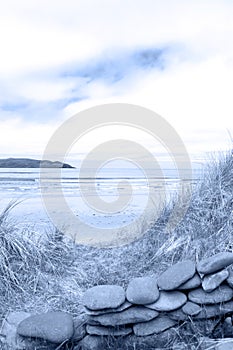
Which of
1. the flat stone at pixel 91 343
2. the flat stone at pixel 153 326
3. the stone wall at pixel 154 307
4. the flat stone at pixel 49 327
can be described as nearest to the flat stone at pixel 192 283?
the stone wall at pixel 154 307

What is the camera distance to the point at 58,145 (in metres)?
6.46

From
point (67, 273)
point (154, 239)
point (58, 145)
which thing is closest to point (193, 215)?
point (154, 239)

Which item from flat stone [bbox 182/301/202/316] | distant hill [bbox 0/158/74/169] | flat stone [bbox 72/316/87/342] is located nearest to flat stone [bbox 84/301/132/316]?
flat stone [bbox 72/316/87/342]

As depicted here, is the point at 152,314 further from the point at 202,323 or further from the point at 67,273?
the point at 67,273

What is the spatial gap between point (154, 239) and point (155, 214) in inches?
35.1

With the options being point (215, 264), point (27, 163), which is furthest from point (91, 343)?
point (27, 163)

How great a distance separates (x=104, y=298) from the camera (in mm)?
3314

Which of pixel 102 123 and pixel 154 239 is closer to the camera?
pixel 154 239

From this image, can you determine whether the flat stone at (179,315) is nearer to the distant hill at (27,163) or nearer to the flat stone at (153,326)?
the flat stone at (153,326)

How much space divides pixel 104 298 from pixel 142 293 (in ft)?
0.96

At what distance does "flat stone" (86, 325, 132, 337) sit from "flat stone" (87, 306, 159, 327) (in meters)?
0.06

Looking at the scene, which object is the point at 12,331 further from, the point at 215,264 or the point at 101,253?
the point at 101,253

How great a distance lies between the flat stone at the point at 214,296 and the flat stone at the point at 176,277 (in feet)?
0.53

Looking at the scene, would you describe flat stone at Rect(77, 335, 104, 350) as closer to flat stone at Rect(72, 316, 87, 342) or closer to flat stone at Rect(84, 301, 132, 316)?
flat stone at Rect(72, 316, 87, 342)
